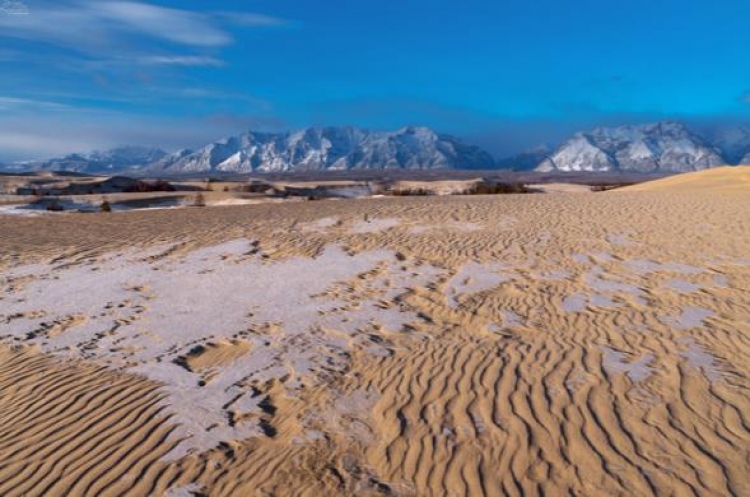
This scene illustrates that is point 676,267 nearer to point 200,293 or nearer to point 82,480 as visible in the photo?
point 200,293

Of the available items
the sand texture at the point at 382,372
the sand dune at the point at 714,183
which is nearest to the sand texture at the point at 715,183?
the sand dune at the point at 714,183

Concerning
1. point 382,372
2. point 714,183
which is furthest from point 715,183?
point 382,372

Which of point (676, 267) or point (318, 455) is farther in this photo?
point (676, 267)

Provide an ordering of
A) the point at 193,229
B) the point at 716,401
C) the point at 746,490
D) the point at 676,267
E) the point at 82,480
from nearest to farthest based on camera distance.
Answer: the point at 746,490 → the point at 82,480 → the point at 716,401 → the point at 676,267 → the point at 193,229

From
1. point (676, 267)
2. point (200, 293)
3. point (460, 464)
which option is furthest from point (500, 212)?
point (460, 464)

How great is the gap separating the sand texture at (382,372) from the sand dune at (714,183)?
15.4m

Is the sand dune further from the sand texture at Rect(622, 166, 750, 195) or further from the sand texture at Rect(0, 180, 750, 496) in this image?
the sand texture at Rect(0, 180, 750, 496)

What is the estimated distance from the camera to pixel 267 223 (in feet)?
59.2

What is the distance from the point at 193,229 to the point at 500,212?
10.4m

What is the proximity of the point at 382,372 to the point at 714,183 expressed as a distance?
96.9ft

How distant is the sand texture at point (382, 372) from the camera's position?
14.0 feet

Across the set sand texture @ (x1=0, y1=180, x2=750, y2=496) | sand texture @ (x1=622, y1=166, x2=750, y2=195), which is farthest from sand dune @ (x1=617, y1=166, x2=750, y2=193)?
sand texture @ (x1=0, y1=180, x2=750, y2=496)

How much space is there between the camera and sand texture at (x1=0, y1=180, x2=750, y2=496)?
4254 mm

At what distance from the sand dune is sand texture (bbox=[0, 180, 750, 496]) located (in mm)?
15404
